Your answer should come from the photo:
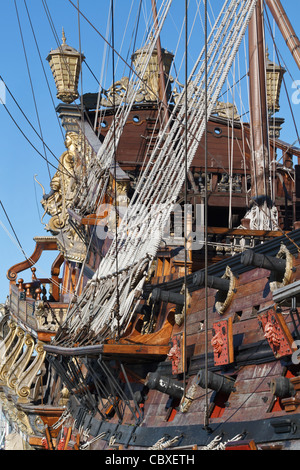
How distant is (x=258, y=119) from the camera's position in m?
18.2

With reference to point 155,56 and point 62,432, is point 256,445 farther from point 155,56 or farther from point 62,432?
point 155,56

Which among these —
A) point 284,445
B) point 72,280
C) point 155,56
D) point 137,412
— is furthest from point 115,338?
point 155,56

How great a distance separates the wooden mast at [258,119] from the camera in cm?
1786

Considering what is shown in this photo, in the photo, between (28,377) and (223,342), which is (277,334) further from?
(28,377)

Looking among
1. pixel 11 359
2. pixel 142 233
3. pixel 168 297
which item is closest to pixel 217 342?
pixel 168 297

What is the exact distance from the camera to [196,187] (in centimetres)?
2319

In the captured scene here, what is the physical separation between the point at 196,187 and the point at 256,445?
12.9m

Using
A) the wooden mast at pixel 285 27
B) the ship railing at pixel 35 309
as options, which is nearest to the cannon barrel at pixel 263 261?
the wooden mast at pixel 285 27

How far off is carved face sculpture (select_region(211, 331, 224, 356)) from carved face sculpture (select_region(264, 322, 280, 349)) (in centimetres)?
121

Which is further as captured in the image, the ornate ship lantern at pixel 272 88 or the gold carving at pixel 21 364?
the ornate ship lantern at pixel 272 88

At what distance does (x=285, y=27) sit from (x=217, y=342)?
699 centimetres

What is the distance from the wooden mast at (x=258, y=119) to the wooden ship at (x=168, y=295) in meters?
0.03

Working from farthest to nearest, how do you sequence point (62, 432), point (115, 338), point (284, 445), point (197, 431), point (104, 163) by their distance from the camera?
point (104, 163)
point (62, 432)
point (115, 338)
point (197, 431)
point (284, 445)

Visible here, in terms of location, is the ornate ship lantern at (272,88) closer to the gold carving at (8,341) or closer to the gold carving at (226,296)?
the gold carving at (8,341)
